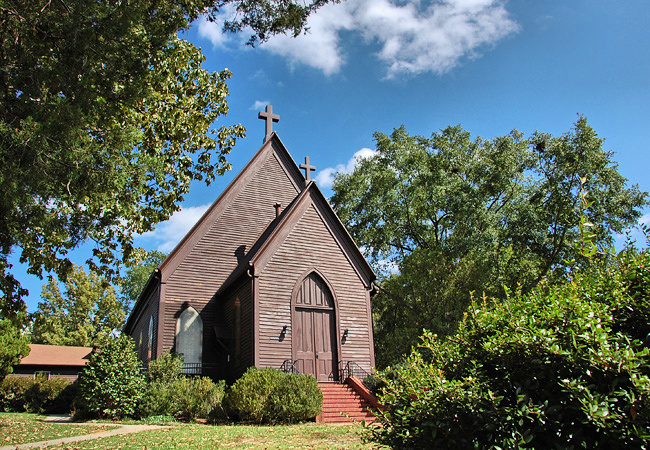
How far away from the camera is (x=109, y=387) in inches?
583

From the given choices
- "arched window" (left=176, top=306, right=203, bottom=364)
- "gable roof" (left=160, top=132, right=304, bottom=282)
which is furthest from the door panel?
"gable roof" (left=160, top=132, right=304, bottom=282)

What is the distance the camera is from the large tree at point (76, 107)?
7.77m

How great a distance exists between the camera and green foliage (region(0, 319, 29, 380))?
1071 inches

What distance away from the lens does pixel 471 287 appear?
3022cm

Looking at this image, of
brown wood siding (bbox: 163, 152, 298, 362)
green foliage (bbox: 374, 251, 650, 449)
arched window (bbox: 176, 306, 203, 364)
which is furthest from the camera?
brown wood siding (bbox: 163, 152, 298, 362)

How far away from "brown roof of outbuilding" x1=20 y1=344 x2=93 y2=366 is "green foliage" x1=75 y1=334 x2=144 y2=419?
2366 cm

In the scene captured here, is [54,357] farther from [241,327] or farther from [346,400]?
[346,400]

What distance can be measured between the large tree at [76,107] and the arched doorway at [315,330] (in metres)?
9.25

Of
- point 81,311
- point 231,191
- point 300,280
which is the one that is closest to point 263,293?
point 300,280

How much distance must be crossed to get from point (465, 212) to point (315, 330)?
16419 mm

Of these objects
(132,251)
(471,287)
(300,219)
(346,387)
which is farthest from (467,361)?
(471,287)

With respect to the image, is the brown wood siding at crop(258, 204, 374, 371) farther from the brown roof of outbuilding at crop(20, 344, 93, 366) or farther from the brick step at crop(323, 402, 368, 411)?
the brown roof of outbuilding at crop(20, 344, 93, 366)

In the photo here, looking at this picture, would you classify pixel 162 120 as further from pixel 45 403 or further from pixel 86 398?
pixel 45 403

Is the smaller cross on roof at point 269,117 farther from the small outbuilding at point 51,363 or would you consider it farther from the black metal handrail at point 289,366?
the small outbuilding at point 51,363
